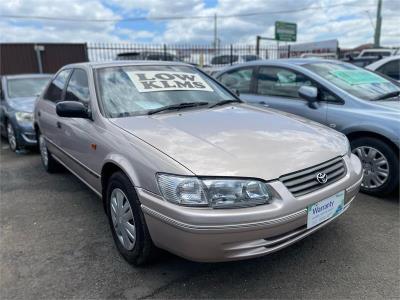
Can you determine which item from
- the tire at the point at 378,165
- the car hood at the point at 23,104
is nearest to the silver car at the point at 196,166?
the tire at the point at 378,165

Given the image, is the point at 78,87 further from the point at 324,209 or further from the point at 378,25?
the point at 378,25

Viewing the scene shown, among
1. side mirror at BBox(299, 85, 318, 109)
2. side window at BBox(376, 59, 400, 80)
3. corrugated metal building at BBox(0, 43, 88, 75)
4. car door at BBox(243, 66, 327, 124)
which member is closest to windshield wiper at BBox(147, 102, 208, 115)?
side mirror at BBox(299, 85, 318, 109)

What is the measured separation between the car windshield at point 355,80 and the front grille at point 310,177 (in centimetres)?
192

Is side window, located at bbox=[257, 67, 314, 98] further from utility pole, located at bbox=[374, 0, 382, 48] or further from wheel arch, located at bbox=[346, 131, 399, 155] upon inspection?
utility pole, located at bbox=[374, 0, 382, 48]

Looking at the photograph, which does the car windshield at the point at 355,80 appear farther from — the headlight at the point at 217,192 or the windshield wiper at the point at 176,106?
the headlight at the point at 217,192

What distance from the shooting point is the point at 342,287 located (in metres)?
2.39

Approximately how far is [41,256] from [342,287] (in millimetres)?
2281

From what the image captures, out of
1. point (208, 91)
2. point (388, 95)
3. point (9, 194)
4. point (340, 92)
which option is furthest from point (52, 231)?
point (388, 95)

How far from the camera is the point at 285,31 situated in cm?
2234

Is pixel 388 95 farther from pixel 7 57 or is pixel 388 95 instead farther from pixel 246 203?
pixel 7 57

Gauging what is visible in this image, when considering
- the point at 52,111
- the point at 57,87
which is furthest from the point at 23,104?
the point at 52,111

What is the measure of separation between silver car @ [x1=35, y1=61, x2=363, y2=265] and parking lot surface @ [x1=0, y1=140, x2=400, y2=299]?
243mm

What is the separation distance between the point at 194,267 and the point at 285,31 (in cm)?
2195

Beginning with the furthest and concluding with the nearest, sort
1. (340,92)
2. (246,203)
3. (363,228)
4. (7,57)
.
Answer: (7,57) → (340,92) → (363,228) → (246,203)
